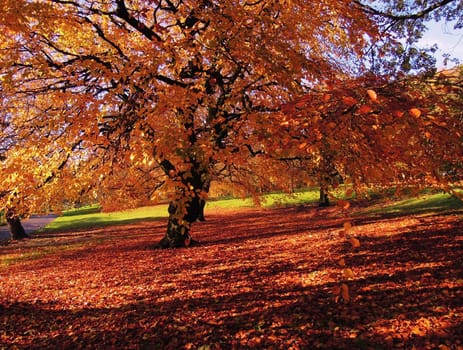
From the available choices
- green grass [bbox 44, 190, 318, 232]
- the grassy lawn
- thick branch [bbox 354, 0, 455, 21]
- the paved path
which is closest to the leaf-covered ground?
the grassy lawn

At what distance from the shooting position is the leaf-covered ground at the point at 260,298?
4973 mm

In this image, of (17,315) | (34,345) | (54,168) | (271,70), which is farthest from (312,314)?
(54,168)

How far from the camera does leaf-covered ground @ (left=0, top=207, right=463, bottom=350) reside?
4973 millimetres

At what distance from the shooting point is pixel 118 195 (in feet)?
40.1

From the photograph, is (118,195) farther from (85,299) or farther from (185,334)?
(185,334)

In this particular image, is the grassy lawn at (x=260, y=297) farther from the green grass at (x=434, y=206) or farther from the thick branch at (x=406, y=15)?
the thick branch at (x=406, y=15)

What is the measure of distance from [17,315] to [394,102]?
8.36 meters

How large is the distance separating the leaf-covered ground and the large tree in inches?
74.8

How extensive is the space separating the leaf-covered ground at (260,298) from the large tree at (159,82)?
1.90 m

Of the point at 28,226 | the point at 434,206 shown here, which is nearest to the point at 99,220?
the point at 28,226

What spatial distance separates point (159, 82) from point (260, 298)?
5.49 meters

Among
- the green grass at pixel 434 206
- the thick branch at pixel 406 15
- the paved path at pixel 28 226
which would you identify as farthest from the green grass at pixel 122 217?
the thick branch at pixel 406 15

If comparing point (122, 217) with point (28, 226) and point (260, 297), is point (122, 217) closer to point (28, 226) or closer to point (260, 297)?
point (28, 226)

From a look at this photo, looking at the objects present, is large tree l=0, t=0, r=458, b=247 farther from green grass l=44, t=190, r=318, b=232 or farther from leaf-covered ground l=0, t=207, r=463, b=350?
green grass l=44, t=190, r=318, b=232
